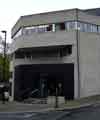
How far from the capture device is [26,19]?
4569 centimetres

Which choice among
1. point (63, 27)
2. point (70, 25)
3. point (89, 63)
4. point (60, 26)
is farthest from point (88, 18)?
point (89, 63)

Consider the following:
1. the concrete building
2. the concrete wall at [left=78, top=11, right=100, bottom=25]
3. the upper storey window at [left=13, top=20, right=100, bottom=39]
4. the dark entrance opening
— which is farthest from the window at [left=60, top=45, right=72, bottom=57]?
the concrete wall at [left=78, top=11, right=100, bottom=25]

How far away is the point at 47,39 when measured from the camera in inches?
1677

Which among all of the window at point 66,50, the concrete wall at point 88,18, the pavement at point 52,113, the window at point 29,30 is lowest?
the pavement at point 52,113

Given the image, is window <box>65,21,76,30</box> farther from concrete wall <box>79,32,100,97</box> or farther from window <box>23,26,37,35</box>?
window <box>23,26,37,35</box>

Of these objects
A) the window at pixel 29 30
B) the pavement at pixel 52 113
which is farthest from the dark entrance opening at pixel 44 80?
the pavement at pixel 52 113

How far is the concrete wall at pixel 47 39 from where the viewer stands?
137 ft

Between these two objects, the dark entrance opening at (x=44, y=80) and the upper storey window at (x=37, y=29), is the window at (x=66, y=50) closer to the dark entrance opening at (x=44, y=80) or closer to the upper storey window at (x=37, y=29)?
the dark entrance opening at (x=44, y=80)

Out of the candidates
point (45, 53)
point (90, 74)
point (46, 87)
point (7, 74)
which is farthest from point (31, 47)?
point (7, 74)

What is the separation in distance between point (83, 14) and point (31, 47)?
8.22 m

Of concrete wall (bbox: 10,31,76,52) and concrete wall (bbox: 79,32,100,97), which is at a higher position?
concrete wall (bbox: 10,31,76,52)

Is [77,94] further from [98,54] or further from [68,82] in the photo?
[98,54]

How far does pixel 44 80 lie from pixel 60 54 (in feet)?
13.3

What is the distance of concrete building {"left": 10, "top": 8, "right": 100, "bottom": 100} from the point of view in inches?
1624
